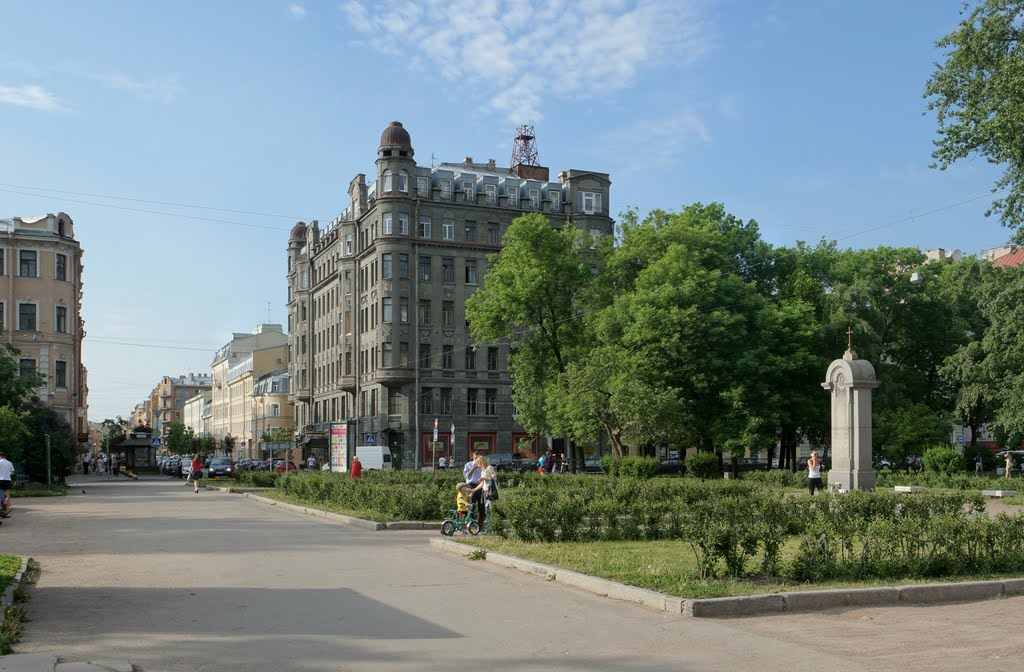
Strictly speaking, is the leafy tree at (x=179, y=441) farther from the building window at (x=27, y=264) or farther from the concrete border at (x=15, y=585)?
the concrete border at (x=15, y=585)

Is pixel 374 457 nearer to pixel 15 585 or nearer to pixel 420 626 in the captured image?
pixel 15 585

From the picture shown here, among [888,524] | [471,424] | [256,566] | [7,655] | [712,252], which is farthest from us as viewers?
[471,424]

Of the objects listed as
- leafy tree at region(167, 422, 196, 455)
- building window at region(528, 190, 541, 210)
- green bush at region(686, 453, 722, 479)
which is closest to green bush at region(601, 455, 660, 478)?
green bush at region(686, 453, 722, 479)

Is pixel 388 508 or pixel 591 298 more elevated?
pixel 591 298

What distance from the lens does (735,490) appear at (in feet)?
75.3

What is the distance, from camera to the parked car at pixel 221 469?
61781mm

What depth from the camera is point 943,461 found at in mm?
39031

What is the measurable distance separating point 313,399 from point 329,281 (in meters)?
11.1

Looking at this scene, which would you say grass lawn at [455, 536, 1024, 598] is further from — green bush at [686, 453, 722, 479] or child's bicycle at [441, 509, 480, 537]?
green bush at [686, 453, 722, 479]

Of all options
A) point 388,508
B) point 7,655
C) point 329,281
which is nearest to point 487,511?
point 388,508

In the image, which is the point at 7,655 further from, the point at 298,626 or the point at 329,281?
the point at 329,281

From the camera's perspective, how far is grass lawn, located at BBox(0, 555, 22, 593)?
11.5m

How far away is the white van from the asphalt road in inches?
1617

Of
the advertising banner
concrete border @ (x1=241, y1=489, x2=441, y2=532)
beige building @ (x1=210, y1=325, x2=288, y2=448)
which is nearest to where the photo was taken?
concrete border @ (x1=241, y1=489, x2=441, y2=532)
